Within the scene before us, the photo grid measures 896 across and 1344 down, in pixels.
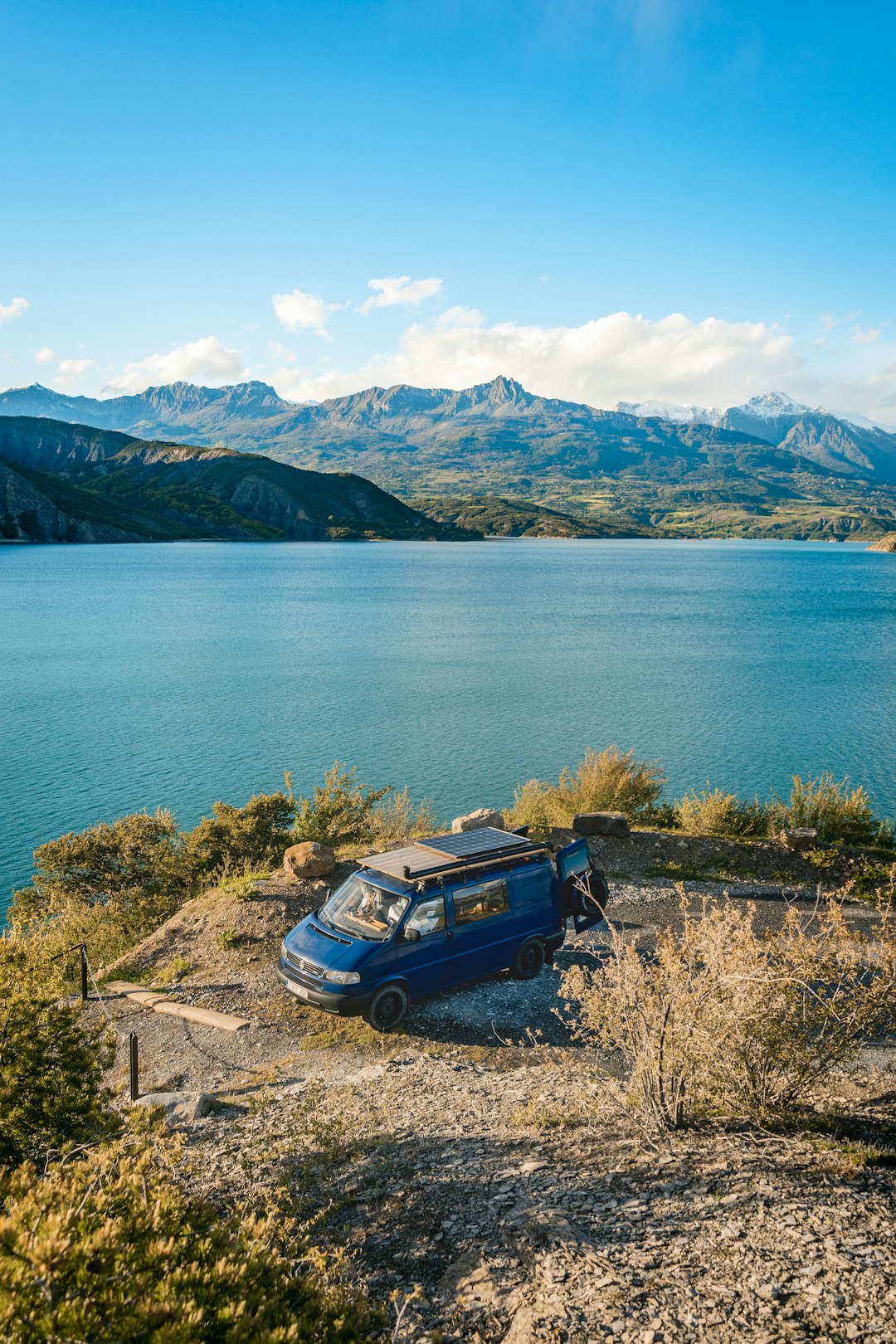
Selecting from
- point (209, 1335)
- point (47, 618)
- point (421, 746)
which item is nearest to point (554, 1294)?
point (209, 1335)

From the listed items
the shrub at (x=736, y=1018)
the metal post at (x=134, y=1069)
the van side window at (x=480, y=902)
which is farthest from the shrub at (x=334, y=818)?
the shrub at (x=736, y=1018)

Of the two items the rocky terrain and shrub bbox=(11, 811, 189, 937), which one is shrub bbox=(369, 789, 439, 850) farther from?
the rocky terrain

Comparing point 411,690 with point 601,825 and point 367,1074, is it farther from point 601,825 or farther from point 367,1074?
point 367,1074

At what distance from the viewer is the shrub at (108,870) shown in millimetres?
19516

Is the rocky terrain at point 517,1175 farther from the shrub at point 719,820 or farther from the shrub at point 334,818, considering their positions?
the shrub at point 719,820

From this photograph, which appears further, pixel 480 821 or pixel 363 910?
pixel 480 821

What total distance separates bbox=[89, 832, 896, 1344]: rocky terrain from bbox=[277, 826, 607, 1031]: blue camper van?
1.85 ft

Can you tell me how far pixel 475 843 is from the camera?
1366 centimetres

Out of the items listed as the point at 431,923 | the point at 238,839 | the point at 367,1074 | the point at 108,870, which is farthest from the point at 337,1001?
the point at 108,870

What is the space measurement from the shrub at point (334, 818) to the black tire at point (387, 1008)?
8.41 metres

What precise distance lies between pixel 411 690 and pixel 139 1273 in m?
46.0

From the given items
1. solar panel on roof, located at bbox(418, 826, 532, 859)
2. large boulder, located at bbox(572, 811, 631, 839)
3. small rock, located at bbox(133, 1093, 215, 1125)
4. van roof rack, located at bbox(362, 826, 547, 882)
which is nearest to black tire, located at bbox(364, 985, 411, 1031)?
van roof rack, located at bbox(362, 826, 547, 882)

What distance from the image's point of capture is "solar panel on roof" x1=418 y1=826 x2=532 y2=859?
13.1 m

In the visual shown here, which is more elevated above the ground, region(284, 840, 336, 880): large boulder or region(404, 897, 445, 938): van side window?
region(404, 897, 445, 938): van side window
